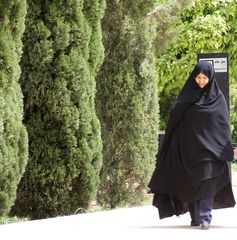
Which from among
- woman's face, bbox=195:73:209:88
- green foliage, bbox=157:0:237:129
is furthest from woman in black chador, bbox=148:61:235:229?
green foliage, bbox=157:0:237:129

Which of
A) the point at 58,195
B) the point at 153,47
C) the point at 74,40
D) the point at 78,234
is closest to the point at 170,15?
the point at 153,47

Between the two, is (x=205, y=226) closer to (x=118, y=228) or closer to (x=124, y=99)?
(x=118, y=228)

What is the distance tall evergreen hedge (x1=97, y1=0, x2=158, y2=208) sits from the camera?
45.4ft

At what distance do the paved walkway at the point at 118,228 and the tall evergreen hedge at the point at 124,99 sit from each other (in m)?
2.11

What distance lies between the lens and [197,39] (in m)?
20.1

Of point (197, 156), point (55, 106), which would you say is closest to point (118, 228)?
point (197, 156)

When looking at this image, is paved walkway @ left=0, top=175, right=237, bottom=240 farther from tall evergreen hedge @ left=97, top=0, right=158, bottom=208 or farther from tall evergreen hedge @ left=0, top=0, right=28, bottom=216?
tall evergreen hedge @ left=97, top=0, right=158, bottom=208

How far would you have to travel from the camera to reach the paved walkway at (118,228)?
348 inches

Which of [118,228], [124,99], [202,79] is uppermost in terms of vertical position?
[202,79]

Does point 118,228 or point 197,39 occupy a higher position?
point 197,39

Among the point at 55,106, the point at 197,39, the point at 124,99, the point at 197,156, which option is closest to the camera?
the point at 197,156

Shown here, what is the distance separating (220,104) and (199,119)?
0.30m

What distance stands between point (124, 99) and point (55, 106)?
2.29 meters

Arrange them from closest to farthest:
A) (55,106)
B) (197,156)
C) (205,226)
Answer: (205,226) < (197,156) < (55,106)
